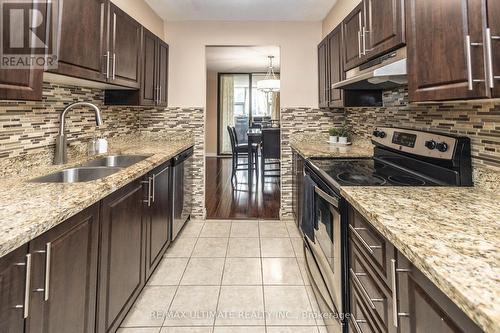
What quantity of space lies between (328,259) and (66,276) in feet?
4.05

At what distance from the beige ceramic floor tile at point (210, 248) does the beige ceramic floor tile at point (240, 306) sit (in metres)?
0.55

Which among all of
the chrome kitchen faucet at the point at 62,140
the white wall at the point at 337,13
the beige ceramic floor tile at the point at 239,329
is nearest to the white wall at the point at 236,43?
the white wall at the point at 337,13

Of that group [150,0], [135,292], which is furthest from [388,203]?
[150,0]

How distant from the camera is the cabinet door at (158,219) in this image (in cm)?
199

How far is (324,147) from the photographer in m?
2.91

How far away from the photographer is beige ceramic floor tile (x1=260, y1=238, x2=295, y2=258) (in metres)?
2.56

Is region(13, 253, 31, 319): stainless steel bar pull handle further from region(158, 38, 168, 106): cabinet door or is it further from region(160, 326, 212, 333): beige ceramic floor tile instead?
region(158, 38, 168, 106): cabinet door

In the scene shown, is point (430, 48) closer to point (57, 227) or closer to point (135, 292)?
point (57, 227)

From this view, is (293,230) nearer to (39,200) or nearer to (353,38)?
(353,38)

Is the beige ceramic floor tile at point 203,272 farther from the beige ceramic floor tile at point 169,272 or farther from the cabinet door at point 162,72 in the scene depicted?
the cabinet door at point 162,72

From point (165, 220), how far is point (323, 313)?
142cm

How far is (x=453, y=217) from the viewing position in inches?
35.0

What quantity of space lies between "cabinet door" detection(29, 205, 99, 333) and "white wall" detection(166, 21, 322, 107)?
8.22 ft

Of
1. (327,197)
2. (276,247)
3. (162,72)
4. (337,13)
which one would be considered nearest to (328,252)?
(327,197)
